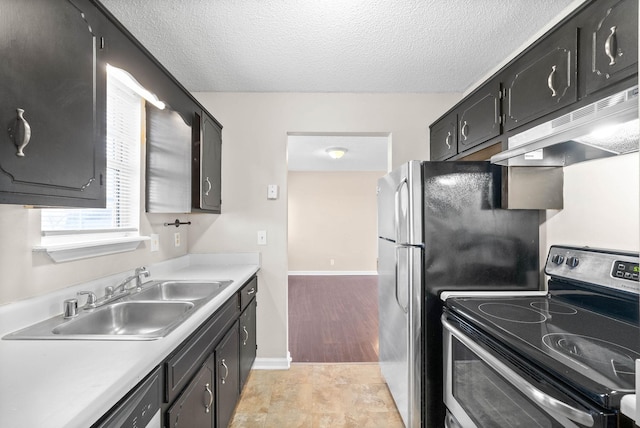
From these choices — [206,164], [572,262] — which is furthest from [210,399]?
[572,262]

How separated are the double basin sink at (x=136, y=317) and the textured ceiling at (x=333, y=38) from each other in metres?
1.55

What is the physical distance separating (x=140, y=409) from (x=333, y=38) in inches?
80.6

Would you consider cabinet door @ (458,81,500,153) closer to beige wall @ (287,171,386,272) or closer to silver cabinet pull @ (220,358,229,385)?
silver cabinet pull @ (220,358,229,385)

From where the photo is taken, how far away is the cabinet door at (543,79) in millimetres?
1242

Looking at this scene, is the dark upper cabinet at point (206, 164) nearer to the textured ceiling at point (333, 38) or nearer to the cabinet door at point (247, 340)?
the textured ceiling at point (333, 38)

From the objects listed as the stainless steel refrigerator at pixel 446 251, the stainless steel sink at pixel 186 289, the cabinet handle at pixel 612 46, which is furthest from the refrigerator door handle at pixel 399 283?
the cabinet handle at pixel 612 46

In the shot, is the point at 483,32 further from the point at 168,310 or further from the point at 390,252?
the point at 168,310

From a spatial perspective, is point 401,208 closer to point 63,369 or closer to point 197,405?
point 197,405

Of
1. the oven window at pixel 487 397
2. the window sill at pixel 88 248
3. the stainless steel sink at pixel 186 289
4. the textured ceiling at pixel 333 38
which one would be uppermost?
the textured ceiling at pixel 333 38

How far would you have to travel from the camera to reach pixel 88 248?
4.94 feet

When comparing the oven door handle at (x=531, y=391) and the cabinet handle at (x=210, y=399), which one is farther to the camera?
the cabinet handle at (x=210, y=399)

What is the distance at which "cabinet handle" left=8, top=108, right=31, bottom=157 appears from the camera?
2.56 ft

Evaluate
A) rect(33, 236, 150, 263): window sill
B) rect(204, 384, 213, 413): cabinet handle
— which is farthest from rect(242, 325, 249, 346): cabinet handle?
rect(33, 236, 150, 263): window sill

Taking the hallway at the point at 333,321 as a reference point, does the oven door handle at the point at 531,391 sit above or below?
above
